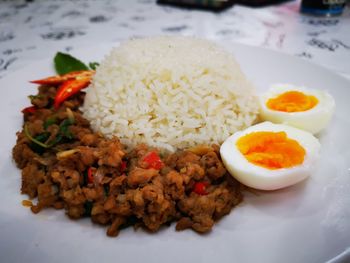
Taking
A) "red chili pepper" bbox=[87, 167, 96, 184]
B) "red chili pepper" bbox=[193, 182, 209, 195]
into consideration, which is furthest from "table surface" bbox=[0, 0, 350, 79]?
"red chili pepper" bbox=[193, 182, 209, 195]

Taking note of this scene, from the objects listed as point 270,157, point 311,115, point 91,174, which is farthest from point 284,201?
point 91,174

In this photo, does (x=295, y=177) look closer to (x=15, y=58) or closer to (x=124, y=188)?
(x=124, y=188)

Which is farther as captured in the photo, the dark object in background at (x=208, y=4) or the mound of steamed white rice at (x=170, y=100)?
the dark object in background at (x=208, y=4)

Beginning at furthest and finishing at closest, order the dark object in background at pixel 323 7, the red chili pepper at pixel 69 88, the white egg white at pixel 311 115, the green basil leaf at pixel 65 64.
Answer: the dark object in background at pixel 323 7
the green basil leaf at pixel 65 64
the red chili pepper at pixel 69 88
the white egg white at pixel 311 115

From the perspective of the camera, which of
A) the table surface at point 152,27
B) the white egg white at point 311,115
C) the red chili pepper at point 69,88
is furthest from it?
the table surface at point 152,27

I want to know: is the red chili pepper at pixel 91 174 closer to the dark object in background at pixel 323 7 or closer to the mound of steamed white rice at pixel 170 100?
the mound of steamed white rice at pixel 170 100

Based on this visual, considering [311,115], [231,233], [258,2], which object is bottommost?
[231,233]

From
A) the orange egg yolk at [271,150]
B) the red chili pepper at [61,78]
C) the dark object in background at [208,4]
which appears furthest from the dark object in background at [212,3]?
the orange egg yolk at [271,150]

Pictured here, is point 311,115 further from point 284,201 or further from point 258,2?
point 258,2
